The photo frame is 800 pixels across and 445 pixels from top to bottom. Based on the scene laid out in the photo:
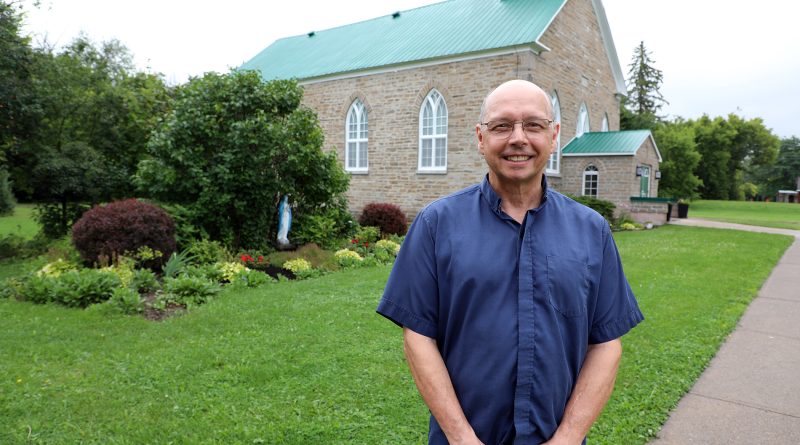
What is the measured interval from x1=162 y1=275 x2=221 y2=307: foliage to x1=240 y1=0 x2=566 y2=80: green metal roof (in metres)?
10.7

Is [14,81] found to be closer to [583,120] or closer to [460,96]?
[460,96]

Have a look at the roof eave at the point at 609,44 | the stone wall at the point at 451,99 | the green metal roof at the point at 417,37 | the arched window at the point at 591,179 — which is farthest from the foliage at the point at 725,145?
the green metal roof at the point at 417,37

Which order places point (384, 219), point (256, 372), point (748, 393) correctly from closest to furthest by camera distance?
1. point (748, 393)
2. point (256, 372)
3. point (384, 219)

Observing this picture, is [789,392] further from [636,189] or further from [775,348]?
[636,189]

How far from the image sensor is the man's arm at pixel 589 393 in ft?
6.03

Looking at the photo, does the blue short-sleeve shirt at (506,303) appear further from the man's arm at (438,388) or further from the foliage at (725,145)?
the foliage at (725,145)

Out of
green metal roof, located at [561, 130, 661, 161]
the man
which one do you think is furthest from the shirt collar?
green metal roof, located at [561, 130, 661, 161]

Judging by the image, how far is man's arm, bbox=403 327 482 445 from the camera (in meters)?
1.78

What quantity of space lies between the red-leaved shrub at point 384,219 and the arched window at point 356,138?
746 centimetres

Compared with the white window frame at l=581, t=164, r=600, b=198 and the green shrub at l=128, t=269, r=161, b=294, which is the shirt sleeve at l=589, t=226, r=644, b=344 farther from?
the white window frame at l=581, t=164, r=600, b=198

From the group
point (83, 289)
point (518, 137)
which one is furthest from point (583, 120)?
point (518, 137)

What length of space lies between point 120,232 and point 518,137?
338 inches

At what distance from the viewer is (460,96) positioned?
19.1m

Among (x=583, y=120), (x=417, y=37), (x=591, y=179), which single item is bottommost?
(x=591, y=179)
